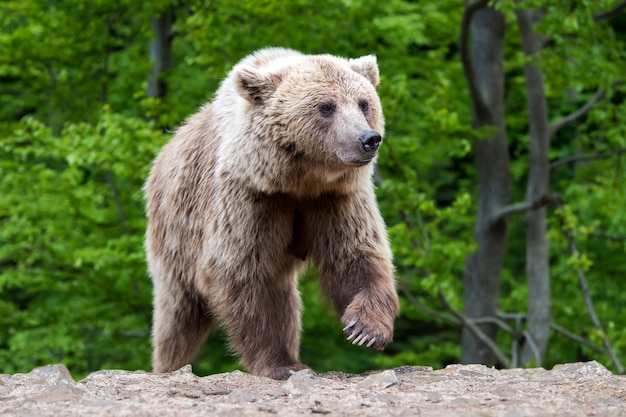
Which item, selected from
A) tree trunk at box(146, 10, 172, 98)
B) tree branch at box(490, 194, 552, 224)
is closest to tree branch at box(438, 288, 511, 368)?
tree branch at box(490, 194, 552, 224)

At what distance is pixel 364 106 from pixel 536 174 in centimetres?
702

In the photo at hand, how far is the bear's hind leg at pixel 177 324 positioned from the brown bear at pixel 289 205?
53 centimetres

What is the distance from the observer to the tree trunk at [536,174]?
12008 mm

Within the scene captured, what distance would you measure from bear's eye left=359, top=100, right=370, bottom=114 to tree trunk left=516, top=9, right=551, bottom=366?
6.61 metres

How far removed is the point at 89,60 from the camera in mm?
12227

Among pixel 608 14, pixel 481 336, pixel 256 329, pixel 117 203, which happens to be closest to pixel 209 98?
pixel 117 203

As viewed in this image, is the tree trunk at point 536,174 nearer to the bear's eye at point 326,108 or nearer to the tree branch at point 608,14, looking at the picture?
the tree branch at point 608,14

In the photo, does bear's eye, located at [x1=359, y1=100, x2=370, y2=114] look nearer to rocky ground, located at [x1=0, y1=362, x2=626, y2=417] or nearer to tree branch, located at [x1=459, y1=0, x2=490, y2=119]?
rocky ground, located at [x1=0, y1=362, x2=626, y2=417]

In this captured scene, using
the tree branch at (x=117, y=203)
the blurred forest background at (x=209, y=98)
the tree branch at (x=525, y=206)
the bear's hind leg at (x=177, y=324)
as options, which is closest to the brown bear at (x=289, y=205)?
the bear's hind leg at (x=177, y=324)

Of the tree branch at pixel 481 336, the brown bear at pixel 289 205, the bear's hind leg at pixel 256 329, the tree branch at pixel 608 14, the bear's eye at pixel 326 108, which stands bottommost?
the tree branch at pixel 481 336

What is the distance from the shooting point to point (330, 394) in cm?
447

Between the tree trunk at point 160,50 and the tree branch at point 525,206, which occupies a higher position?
the tree trunk at point 160,50

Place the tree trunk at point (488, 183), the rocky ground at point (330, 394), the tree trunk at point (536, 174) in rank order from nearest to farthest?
the rocky ground at point (330, 394), the tree trunk at point (536, 174), the tree trunk at point (488, 183)

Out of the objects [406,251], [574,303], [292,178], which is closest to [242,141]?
[292,178]
